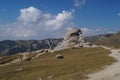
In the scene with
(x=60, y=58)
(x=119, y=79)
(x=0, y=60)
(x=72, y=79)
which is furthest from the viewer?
(x=0, y=60)

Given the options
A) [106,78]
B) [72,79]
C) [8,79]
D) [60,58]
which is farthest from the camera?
[60,58]

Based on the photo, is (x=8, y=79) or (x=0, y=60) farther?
(x=0, y=60)

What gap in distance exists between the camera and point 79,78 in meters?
51.4

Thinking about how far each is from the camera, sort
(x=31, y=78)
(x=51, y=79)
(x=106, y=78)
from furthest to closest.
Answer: (x=31, y=78), (x=51, y=79), (x=106, y=78)

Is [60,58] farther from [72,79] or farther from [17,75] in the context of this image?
[72,79]

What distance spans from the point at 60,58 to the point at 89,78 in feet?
245

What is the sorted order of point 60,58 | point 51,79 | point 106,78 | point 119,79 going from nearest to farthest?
point 119,79 < point 106,78 < point 51,79 < point 60,58

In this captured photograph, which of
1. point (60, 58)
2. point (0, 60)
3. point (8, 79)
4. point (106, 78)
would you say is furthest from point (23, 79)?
point (0, 60)

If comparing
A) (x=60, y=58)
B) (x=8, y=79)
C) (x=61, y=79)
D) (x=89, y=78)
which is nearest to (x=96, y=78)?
(x=89, y=78)

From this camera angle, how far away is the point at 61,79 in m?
54.3

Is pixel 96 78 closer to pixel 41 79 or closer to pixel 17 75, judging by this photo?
pixel 41 79

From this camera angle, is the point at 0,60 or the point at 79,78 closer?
the point at 79,78

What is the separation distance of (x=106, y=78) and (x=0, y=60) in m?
150

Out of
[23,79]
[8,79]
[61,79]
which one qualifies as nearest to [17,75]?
[8,79]
